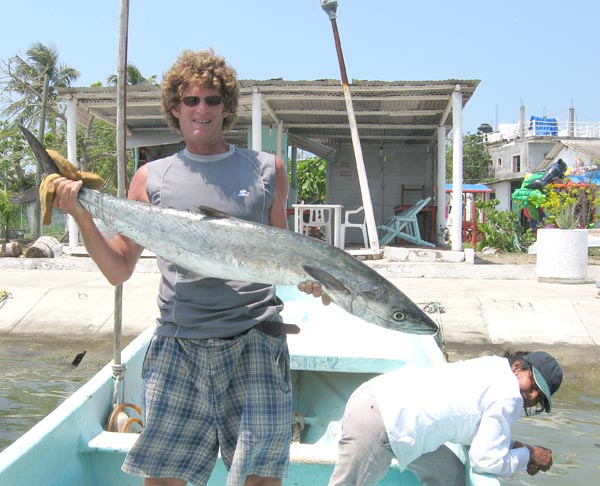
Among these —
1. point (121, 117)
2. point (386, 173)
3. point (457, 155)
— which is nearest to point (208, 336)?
point (121, 117)

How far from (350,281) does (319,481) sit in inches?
68.0

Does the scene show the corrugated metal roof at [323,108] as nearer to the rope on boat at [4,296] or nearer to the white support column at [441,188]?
the white support column at [441,188]

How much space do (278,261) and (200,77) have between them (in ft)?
2.62

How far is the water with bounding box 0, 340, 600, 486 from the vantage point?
530 centimetres

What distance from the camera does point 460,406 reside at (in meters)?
3.08

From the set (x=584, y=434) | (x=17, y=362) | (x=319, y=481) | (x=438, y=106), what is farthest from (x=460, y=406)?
(x=438, y=106)

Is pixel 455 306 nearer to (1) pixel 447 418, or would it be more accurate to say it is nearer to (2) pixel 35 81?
(1) pixel 447 418

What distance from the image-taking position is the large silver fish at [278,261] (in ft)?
7.00

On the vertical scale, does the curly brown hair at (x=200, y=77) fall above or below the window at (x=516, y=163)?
below

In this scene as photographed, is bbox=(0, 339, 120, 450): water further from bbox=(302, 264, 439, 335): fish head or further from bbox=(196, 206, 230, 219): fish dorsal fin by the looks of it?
bbox=(302, 264, 439, 335): fish head

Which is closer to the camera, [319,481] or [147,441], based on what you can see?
[147,441]

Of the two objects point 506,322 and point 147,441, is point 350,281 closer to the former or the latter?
point 147,441

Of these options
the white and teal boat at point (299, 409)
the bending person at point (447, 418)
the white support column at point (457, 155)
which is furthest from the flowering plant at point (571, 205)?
the bending person at point (447, 418)

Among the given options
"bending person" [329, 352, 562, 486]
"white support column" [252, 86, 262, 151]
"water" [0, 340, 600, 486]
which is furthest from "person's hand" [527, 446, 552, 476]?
"white support column" [252, 86, 262, 151]
